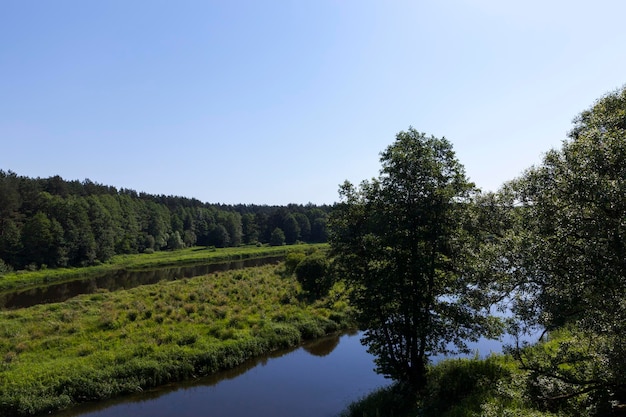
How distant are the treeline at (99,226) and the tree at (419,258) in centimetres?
2622

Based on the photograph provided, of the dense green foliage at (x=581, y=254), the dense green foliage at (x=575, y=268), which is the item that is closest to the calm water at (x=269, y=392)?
the dense green foliage at (x=575, y=268)

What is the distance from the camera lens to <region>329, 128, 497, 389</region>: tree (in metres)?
16.4

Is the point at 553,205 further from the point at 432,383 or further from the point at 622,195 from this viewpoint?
the point at 432,383

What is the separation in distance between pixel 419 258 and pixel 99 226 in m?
93.0

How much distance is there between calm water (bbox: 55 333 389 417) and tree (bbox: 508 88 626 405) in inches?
508

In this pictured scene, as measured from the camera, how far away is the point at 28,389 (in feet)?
63.2

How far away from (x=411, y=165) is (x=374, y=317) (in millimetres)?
7364

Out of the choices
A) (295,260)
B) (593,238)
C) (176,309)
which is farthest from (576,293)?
(295,260)

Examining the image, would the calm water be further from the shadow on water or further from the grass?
the shadow on water

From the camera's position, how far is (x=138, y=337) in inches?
1027

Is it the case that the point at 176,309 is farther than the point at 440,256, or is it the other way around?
the point at 176,309

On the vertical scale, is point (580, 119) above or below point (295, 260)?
above

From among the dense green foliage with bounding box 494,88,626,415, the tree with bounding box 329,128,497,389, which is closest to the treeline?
the tree with bounding box 329,128,497,389

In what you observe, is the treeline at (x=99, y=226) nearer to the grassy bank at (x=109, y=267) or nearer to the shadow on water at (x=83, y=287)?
the grassy bank at (x=109, y=267)
